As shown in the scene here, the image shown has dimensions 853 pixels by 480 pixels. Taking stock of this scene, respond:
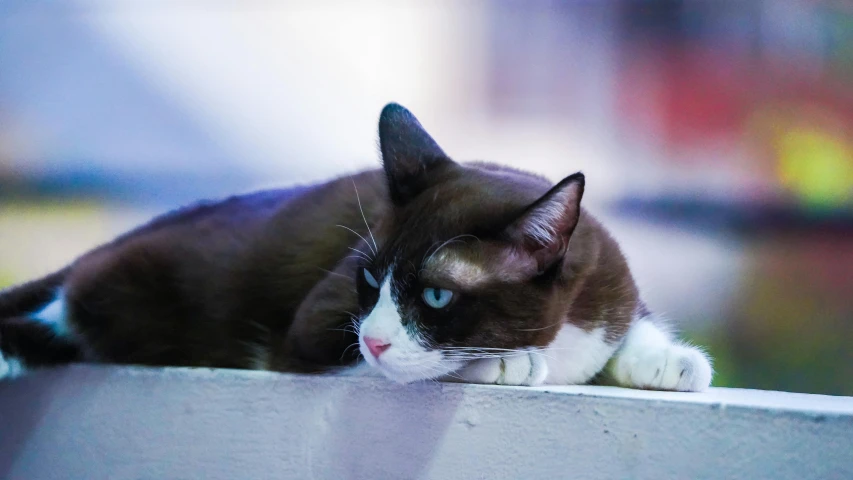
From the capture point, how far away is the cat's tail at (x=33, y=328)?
4.07ft

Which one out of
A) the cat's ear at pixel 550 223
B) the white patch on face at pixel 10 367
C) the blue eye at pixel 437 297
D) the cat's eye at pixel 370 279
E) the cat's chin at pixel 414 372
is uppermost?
the cat's ear at pixel 550 223

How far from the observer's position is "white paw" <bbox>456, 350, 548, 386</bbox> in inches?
39.0

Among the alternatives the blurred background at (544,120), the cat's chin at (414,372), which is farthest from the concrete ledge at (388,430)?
the blurred background at (544,120)

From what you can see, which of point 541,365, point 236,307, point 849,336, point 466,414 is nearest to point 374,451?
point 466,414

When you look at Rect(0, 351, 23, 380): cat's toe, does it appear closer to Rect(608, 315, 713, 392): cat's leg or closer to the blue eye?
the blue eye

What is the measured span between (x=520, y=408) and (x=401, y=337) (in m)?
0.19

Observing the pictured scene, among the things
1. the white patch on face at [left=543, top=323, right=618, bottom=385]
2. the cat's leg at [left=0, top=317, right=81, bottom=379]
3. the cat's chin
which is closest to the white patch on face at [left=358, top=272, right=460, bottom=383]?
the cat's chin

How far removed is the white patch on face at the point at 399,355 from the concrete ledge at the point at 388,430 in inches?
1.3

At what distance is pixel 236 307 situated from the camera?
1.37 metres

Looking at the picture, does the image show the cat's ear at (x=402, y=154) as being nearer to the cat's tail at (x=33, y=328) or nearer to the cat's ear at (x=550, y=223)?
the cat's ear at (x=550, y=223)

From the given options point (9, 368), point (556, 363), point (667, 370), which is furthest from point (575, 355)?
point (9, 368)

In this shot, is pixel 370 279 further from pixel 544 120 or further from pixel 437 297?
pixel 544 120

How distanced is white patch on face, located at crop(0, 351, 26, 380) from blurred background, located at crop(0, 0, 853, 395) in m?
0.70

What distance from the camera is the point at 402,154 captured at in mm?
1160
